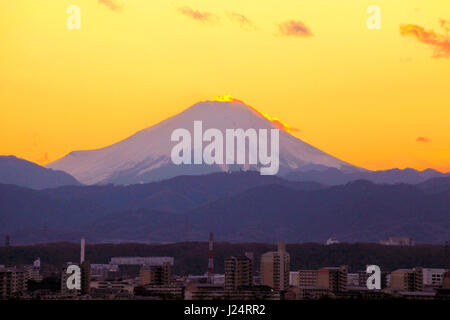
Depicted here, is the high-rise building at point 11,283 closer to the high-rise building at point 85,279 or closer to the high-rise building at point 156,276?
the high-rise building at point 85,279

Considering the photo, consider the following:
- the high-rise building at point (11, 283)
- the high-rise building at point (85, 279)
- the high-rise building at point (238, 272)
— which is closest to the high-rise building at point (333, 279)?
the high-rise building at point (238, 272)

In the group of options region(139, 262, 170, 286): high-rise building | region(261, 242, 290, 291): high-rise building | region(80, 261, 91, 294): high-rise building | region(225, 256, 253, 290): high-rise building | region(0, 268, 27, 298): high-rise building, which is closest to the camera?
region(0, 268, 27, 298): high-rise building

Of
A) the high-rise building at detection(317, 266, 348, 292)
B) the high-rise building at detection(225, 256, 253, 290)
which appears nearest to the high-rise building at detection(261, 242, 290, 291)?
the high-rise building at detection(317, 266, 348, 292)

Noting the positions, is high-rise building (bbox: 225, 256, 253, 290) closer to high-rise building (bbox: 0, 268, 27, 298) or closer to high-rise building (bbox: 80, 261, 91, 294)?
high-rise building (bbox: 80, 261, 91, 294)
